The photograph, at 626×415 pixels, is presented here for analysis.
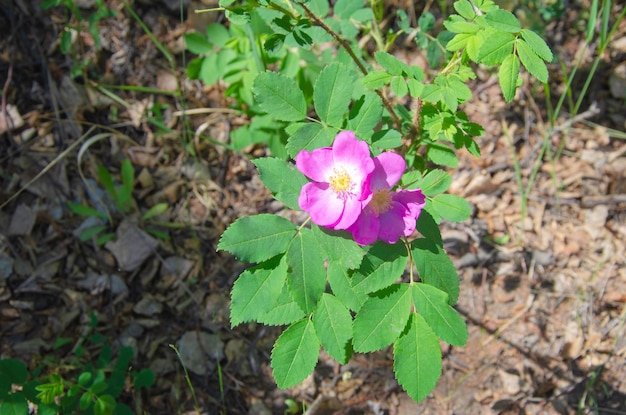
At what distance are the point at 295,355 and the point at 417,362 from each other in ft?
1.08

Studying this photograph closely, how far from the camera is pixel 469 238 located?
2.69 m

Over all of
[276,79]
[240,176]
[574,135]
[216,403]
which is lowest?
[216,403]

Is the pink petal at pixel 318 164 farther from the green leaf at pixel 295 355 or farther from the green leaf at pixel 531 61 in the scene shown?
the green leaf at pixel 531 61

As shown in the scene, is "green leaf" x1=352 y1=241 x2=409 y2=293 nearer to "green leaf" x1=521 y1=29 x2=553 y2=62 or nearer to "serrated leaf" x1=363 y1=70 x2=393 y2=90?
"serrated leaf" x1=363 y1=70 x2=393 y2=90

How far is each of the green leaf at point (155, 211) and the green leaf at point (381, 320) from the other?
5.07 feet

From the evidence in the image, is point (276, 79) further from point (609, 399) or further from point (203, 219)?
point (609, 399)

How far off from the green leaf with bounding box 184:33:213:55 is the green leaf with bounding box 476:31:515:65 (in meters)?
1.50

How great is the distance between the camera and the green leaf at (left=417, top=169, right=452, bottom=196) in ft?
→ 5.24

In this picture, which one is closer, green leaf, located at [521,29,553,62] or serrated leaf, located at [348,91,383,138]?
green leaf, located at [521,29,553,62]

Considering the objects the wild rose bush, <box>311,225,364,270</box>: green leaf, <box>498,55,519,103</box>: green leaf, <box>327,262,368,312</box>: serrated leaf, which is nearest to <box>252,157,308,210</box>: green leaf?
the wild rose bush

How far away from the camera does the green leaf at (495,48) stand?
53.0 inches

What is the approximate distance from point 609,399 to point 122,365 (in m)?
2.04

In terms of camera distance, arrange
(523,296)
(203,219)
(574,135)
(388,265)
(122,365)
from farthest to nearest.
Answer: (574,135) < (203,219) < (523,296) < (122,365) < (388,265)

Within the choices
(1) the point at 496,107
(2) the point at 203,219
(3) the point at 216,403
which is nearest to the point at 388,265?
(3) the point at 216,403
